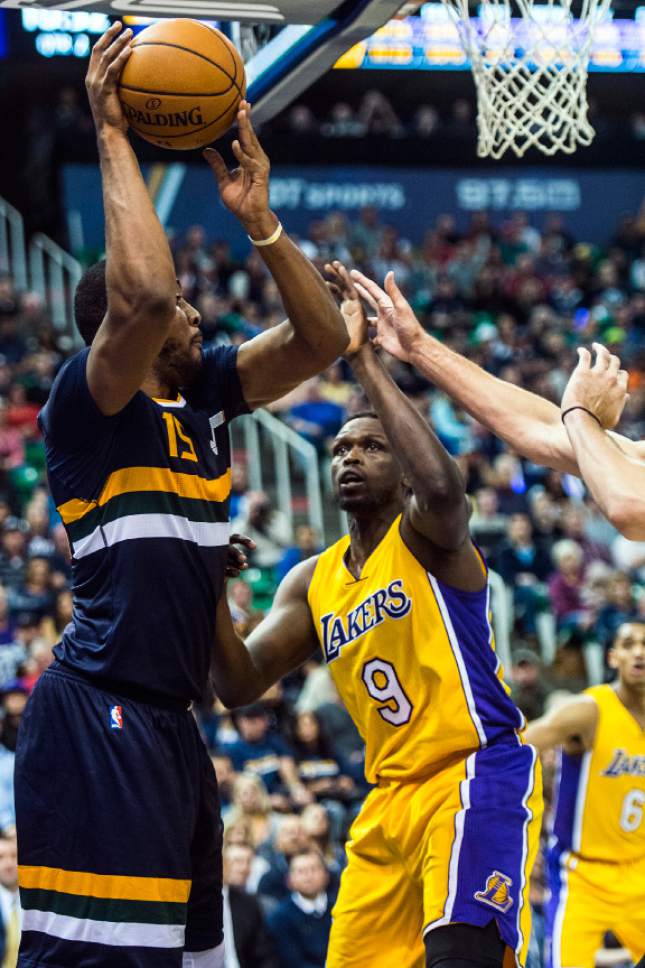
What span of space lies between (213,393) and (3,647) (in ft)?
19.0

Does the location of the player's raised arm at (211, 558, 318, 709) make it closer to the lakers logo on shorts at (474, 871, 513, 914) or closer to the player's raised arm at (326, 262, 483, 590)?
the player's raised arm at (326, 262, 483, 590)

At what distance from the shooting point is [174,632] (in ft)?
11.0

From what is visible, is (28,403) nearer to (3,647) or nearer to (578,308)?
(3,647)

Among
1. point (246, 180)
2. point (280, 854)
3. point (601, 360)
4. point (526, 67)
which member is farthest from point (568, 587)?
point (246, 180)

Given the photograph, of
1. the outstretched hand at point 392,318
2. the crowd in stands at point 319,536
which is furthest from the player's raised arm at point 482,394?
the crowd in stands at point 319,536

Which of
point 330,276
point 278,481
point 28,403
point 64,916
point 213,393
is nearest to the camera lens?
point 64,916

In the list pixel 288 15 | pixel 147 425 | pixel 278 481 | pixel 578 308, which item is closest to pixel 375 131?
pixel 578 308

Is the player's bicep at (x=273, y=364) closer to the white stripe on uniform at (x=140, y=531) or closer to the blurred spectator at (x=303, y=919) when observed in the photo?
the white stripe on uniform at (x=140, y=531)

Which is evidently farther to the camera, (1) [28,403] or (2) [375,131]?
(2) [375,131]

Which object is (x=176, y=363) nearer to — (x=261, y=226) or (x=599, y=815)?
(x=261, y=226)

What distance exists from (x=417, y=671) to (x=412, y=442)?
0.72 meters

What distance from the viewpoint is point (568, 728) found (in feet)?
21.0

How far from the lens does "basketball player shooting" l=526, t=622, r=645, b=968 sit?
6.19m

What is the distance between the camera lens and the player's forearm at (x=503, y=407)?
407 centimetres
